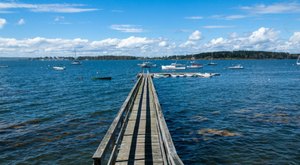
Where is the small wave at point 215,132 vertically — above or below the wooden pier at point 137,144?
below

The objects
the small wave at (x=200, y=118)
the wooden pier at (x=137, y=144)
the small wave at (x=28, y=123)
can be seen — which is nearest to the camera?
the wooden pier at (x=137, y=144)

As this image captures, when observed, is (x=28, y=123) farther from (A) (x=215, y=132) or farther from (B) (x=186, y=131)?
(A) (x=215, y=132)

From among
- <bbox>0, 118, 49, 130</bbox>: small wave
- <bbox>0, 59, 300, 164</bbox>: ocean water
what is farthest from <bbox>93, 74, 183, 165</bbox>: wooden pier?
<bbox>0, 118, 49, 130</bbox>: small wave

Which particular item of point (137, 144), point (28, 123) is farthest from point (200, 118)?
point (28, 123)

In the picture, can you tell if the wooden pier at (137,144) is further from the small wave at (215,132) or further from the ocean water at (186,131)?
the small wave at (215,132)

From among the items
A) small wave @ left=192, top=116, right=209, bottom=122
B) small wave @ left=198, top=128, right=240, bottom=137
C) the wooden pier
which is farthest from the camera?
small wave @ left=192, top=116, right=209, bottom=122

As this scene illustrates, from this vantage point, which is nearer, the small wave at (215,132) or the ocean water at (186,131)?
the ocean water at (186,131)

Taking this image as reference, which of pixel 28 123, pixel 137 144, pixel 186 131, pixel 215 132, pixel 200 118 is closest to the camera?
pixel 137 144

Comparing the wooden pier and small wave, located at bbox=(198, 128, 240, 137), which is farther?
small wave, located at bbox=(198, 128, 240, 137)

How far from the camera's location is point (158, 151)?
9.20m

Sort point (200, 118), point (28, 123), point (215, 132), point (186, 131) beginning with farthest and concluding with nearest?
point (200, 118) < point (28, 123) < point (186, 131) < point (215, 132)

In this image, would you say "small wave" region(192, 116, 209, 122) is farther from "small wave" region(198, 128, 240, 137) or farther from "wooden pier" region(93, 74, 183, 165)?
"wooden pier" region(93, 74, 183, 165)

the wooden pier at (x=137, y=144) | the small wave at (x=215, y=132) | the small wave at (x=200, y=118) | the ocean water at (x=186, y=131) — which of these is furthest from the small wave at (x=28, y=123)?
the small wave at (x=215, y=132)

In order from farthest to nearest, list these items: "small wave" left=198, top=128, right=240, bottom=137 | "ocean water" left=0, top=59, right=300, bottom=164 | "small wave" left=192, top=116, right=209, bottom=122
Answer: "small wave" left=192, top=116, right=209, bottom=122, "small wave" left=198, top=128, right=240, bottom=137, "ocean water" left=0, top=59, right=300, bottom=164
